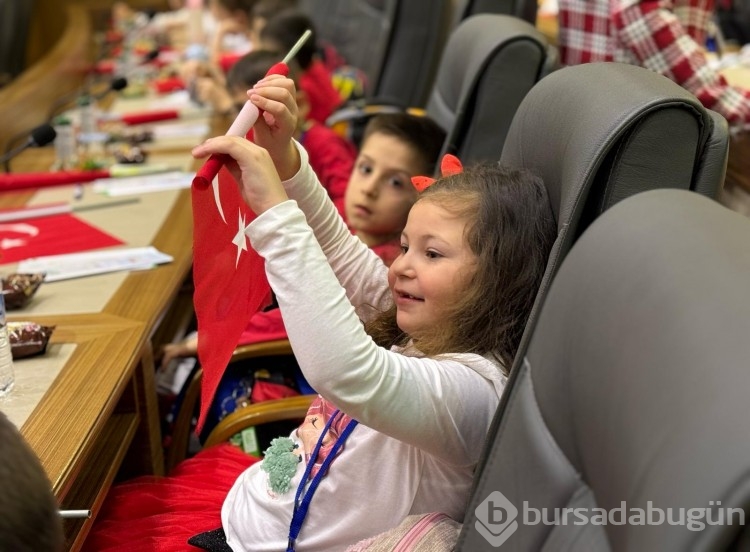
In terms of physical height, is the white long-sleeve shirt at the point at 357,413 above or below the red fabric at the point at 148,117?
above

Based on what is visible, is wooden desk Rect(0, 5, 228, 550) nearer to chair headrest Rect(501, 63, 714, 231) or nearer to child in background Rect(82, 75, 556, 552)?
child in background Rect(82, 75, 556, 552)

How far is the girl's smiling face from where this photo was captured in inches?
49.4

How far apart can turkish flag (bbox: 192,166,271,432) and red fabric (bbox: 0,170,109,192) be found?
1400mm

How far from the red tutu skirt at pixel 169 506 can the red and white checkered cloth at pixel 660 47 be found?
1442mm

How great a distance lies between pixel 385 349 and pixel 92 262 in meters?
0.98

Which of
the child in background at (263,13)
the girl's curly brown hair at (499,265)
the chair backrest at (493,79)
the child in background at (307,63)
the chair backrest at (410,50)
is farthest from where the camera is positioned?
the child in background at (263,13)

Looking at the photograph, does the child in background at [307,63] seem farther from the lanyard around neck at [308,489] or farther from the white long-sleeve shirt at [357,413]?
the lanyard around neck at [308,489]

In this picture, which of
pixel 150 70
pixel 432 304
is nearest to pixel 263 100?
pixel 432 304

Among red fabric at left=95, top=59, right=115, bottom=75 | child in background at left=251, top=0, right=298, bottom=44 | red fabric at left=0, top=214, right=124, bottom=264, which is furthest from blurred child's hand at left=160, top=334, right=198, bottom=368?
red fabric at left=95, top=59, right=115, bottom=75

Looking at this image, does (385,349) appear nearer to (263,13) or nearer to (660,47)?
(660,47)

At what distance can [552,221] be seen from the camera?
1.27m

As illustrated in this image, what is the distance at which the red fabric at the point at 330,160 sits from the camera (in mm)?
2629

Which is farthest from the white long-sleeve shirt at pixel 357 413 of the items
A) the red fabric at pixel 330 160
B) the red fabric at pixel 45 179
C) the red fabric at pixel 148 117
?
the red fabric at pixel 148 117

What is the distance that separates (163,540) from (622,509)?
83 cm
